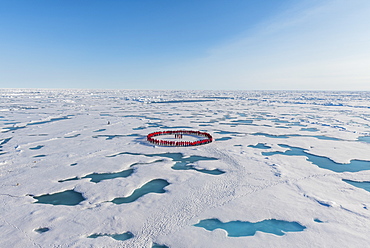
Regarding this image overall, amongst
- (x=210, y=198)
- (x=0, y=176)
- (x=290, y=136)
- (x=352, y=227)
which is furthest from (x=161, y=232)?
(x=290, y=136)

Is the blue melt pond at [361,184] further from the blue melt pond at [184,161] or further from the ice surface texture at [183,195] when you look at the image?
the blue melt pond at [184,161]

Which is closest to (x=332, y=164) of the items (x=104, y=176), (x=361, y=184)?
(x=361, y=184)

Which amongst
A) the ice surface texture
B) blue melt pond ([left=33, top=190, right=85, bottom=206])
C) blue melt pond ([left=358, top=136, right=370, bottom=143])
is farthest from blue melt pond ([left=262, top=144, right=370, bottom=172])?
blue melt pond ([left=33, top=190, right=85, bottom=206])

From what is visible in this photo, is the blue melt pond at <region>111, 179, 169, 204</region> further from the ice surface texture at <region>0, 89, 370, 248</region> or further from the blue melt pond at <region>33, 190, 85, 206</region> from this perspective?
the blue melt pond at <region>33, 190, 85, 206</region>

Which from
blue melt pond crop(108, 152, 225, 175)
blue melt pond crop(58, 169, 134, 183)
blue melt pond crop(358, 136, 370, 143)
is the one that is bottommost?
blue melt pond crop(58, 169, 134, 183)

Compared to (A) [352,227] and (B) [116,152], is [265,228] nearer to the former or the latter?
(A) [352,227]

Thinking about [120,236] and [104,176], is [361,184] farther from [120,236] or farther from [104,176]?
[104,176]

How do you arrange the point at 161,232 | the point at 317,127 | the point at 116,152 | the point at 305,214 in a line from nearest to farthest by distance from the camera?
1. the point at 161,232
2. the point at 305,214
3. the point at 116,152
4. the point at 317,127
